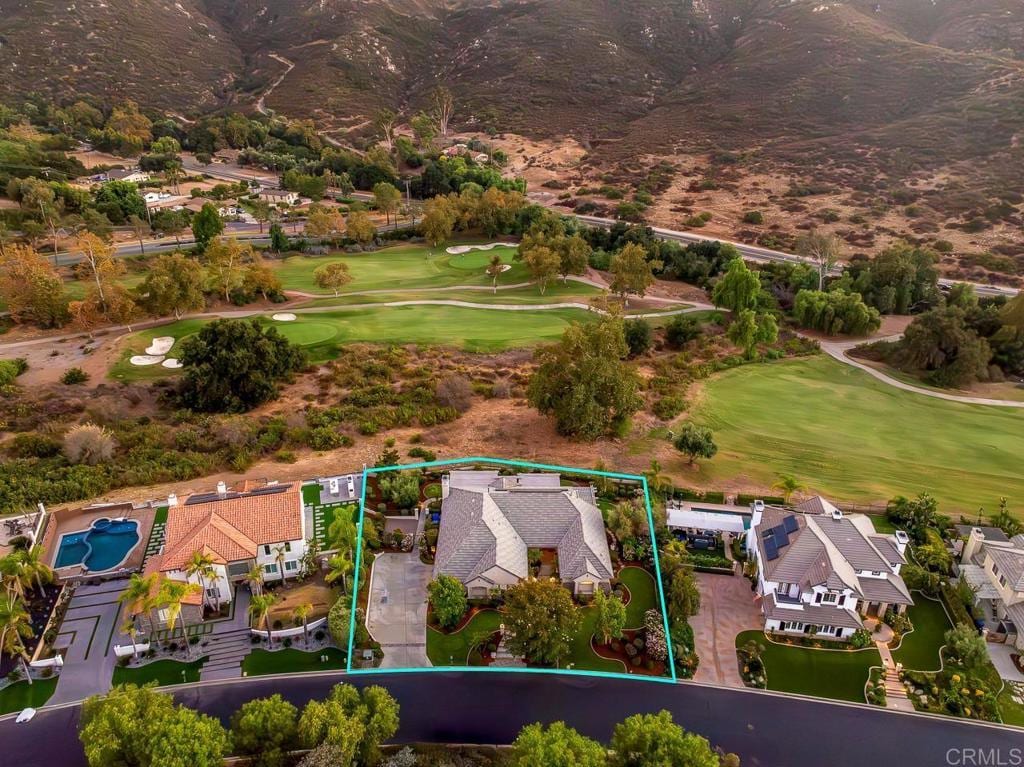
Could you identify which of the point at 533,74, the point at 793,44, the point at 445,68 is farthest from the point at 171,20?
the point at 793,44

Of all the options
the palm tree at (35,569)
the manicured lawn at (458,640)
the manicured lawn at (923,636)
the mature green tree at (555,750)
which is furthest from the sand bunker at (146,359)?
the manicured lawn at (923,636)

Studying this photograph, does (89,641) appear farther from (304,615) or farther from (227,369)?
(227,369)

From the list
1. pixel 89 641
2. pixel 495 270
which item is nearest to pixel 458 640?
pixel 89 641

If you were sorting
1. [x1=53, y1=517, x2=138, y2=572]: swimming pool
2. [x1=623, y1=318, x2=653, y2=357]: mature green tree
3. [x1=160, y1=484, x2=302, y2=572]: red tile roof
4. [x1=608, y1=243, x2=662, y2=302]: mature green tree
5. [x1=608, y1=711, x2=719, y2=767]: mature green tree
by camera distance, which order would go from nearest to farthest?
[x1=608, y1=711, x2=719, y2=767]: mature green tree < [x1=160, y1=484, x2=302, y2=572]: red tile roof < [x1=53, y1=517, x2=138, y2=572]: swimming pool < [x1=623, y1=318, x2=653, y2=357]: mature green tree < [x1=608, y1=243, x2=662, y2=302]: mature green tree

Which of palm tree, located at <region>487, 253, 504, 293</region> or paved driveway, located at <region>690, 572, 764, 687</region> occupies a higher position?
→ palm tree, located at <region>487, 253, 504, 293</region>

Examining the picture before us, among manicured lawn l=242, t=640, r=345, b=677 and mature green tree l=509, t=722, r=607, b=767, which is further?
manicured lawn l=242, t=640, r=345, b=677

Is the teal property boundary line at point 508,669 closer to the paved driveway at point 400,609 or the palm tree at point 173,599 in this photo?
the paved driveway at point 400,609

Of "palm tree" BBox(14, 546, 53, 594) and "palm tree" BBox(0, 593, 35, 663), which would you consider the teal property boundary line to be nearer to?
"palm tree" BBox(0, 593, 35, 663)

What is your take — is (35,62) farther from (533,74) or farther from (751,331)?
(751,331)

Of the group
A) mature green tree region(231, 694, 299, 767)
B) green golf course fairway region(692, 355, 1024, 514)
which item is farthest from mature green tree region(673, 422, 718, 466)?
mature green tree region(231, 694, 299, 767)
